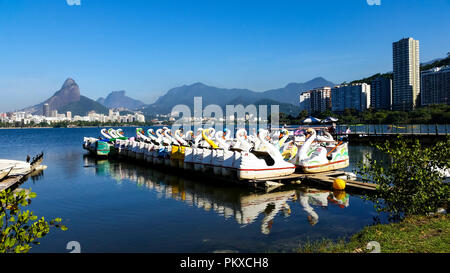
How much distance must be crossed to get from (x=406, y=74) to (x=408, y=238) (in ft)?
408

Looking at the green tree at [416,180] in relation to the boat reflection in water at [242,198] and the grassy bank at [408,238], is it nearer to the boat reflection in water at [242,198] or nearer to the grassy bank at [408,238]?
the grassy bank at [408,238]

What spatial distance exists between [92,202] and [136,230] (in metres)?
5.39

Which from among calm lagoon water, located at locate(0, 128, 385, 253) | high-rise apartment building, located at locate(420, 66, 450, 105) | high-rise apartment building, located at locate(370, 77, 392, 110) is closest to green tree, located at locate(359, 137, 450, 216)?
calm lagoon water, located at locate(0, 128, 385, 253)

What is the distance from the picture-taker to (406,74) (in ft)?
376

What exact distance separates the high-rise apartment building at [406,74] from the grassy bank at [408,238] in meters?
115

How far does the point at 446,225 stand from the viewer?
778cm

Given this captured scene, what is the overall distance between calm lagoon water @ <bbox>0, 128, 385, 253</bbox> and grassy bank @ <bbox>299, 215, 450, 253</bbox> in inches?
65.5

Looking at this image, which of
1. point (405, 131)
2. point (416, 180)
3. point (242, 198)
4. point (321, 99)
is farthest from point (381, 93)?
point (416, 180)

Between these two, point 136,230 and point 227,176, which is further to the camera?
point 227,176

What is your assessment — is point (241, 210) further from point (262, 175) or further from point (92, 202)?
point (92, 202)

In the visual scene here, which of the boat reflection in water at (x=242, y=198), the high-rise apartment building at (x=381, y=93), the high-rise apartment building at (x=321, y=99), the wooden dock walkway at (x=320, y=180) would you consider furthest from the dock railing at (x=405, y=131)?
the high-rise apartment building at (x=321, y=99)
